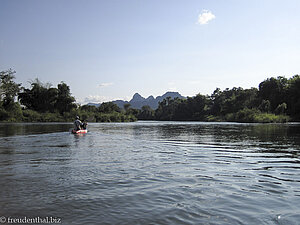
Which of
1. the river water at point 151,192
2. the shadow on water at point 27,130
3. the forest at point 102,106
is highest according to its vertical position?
the forest at point 102,106

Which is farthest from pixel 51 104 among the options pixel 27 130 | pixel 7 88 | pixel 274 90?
pixel 274 90

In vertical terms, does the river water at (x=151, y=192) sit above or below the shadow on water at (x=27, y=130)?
below

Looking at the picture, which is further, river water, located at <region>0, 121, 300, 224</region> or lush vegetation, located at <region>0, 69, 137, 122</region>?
lush vegetation, located at <region>0, 69, 137, 122</region>

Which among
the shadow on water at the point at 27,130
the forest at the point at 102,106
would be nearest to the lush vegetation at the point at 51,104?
the forest at the point at 102,106

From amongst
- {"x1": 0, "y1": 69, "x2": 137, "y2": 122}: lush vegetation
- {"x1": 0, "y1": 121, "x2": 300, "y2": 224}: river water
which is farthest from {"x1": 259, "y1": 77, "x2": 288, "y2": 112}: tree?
{"x1": 0, "y1": 121, "x2": 300, "y2": 224}: river water

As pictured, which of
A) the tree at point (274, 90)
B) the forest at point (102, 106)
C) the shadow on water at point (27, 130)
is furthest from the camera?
the tree at point (274, 90)

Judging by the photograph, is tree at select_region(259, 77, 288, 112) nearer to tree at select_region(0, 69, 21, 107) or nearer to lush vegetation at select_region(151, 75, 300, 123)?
lush vegetation at select_region(151, 75, 300, 123)

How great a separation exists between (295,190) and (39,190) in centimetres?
680

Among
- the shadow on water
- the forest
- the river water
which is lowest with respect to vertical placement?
the river water

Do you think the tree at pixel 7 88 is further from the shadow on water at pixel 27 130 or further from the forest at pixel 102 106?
the shadow on water at pixel 27 130

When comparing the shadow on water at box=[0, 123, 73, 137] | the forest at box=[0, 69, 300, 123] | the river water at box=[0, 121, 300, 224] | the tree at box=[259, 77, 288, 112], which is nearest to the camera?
the river water at box=[0, 121, 300, 224]

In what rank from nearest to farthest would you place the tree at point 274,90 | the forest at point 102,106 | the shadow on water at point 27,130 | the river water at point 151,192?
the river water at point 151,192
the shadow on water at point 27,130
the forest at point 102,106
the tree at point 274,90

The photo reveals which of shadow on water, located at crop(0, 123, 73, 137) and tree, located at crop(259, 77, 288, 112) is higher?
tree, located at crop(259, 77, 288, 112)

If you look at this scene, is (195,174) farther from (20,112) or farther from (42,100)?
(42,100)
